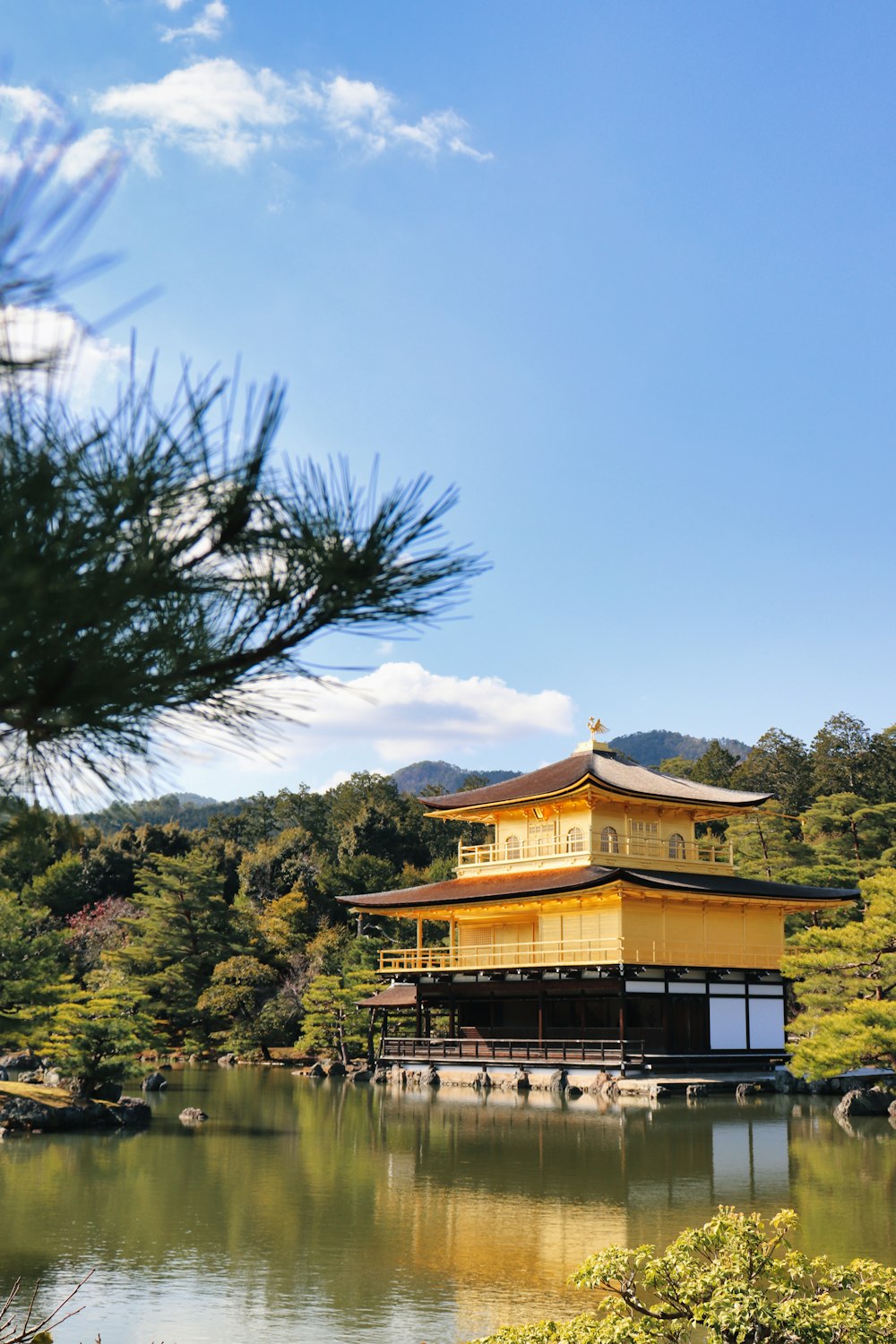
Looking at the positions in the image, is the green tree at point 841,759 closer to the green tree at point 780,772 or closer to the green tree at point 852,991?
the green tree at point 780,772

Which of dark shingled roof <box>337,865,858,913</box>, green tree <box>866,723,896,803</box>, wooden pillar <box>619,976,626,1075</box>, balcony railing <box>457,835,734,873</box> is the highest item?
green tree <box>866,723,896,803</box>

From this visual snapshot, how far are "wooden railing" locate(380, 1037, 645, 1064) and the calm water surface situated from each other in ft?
11.3

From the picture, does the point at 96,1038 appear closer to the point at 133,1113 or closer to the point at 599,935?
the point at 133,1113

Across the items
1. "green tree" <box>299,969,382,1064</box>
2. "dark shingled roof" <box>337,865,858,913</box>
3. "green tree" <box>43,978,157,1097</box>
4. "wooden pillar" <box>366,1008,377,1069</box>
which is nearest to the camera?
"green tree" <box>43,978,157,1097</box>

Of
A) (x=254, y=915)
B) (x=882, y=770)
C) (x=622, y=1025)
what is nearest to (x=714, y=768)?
(x=882, y=770)

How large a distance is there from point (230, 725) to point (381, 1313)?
647 cm

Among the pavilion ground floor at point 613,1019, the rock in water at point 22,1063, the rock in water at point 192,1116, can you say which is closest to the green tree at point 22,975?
the rock in water at point 192,1116

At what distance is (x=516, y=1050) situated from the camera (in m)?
27.6

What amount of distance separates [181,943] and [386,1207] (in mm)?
27251

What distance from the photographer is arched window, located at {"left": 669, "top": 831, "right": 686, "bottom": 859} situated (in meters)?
31.6

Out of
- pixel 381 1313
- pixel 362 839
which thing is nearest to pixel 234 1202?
pixel 381 1313

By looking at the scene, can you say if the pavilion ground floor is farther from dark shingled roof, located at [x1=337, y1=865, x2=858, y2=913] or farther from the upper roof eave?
the upper roof eave

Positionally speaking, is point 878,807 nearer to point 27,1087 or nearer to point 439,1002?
point 439,1002

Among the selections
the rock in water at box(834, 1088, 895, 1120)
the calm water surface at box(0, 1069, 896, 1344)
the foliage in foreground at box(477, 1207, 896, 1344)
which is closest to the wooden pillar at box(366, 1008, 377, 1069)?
the calm water surface at box(0, 1069, 896, 1344)
